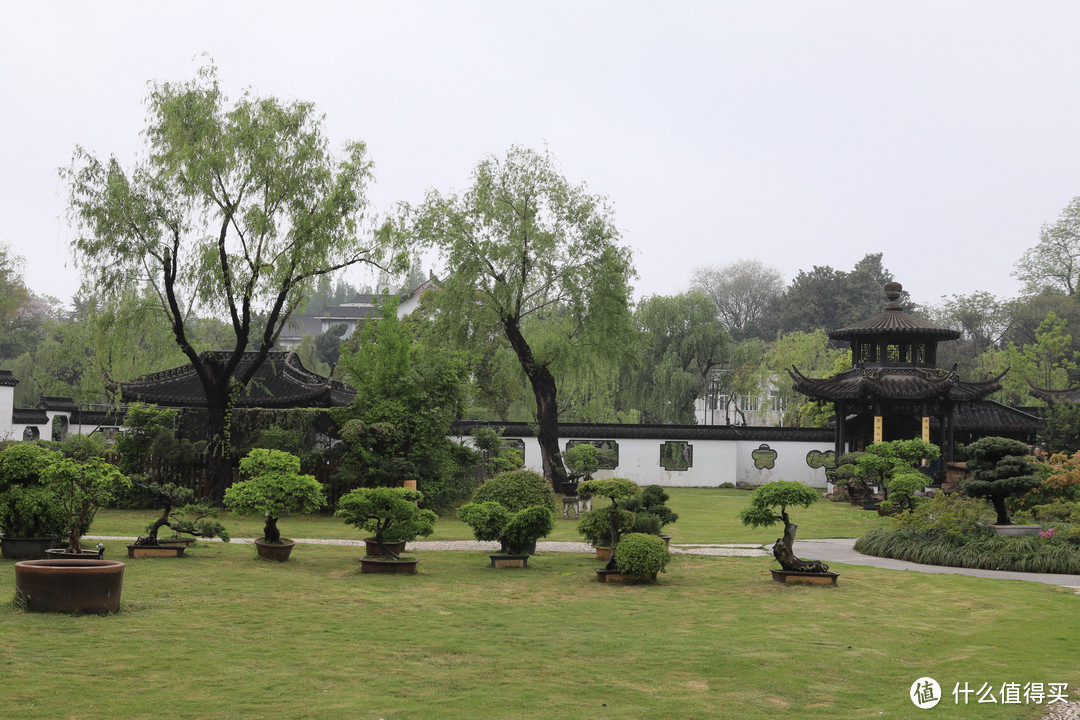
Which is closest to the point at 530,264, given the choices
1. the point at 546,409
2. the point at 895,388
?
the point at 546,409

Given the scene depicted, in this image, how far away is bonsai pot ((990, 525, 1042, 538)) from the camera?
1435 centimetres

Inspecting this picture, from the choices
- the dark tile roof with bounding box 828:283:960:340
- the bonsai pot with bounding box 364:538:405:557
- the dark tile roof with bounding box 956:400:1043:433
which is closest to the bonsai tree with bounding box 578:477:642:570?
the bonsai pot with bounding box 364:538:405:557

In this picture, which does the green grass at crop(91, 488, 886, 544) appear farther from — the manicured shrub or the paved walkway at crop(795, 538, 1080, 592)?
the manicured shrub

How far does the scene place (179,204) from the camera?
733 inches

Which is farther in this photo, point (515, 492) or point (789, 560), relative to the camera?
point (515, 492)

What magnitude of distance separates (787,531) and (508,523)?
3566 mm

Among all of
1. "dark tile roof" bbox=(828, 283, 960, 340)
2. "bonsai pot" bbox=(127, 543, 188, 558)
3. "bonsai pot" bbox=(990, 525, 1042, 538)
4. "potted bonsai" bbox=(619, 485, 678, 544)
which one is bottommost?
"bonsai pot" bbox=(127, 543, 188, 558)

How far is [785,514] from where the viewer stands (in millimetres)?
11602

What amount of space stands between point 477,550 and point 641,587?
4.08 m

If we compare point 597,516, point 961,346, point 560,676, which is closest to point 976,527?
point 597,516

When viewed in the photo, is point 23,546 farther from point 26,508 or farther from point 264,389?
point 264,389

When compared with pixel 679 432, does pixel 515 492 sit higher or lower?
lower

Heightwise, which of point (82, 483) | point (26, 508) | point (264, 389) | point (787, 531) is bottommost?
point (787, 531)

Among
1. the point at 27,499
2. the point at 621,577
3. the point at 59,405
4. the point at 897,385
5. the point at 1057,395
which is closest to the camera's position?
the point at 27,499
